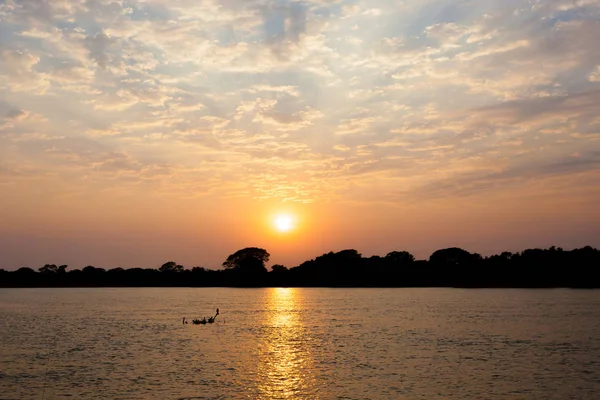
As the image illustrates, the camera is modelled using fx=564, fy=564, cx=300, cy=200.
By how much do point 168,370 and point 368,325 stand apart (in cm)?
5160

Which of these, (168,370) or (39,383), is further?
(168,370)

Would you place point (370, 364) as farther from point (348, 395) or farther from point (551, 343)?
point (551, 343)

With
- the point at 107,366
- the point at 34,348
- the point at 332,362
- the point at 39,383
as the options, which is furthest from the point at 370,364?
the point at 34,348

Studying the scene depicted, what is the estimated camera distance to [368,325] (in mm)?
96312

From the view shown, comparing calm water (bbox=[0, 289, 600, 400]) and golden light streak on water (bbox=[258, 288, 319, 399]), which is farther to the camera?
golden light streak on water (bbox=[258, 288, 319, 399])

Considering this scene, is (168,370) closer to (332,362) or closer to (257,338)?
(332,362)

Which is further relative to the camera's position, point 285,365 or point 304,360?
point 304,360

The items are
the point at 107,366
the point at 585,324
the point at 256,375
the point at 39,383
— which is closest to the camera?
the point at 39,383

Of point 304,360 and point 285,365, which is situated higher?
point 304,360

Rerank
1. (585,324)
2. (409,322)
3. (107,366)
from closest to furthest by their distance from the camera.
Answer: (107,366), (585,324), (409,322)

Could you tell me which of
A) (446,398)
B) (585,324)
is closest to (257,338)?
(446,398)

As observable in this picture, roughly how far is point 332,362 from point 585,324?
55.8 meters

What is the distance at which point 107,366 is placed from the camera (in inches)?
2108

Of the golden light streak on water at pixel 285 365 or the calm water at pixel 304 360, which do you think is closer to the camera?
the calm water at pixel 304 360
